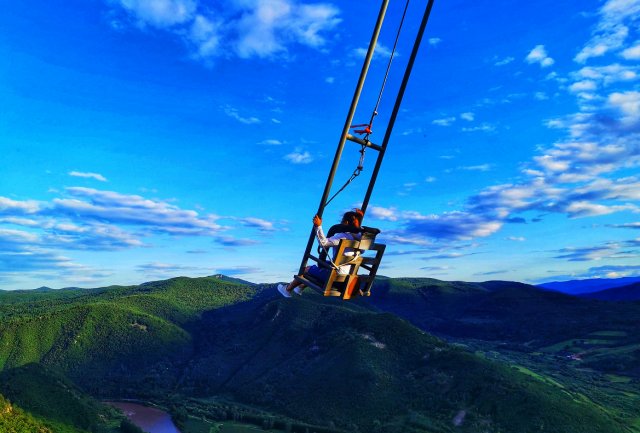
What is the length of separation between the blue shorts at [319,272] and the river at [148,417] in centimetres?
13109

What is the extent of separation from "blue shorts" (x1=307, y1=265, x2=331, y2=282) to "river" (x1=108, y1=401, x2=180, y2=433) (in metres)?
131

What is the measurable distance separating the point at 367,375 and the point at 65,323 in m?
154

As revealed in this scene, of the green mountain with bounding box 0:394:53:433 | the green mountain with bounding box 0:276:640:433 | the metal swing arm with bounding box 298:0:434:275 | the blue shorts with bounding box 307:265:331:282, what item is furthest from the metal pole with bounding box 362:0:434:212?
the green mountain with bounding box 0:276:640:433

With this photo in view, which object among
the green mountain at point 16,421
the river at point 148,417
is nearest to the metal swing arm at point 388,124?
the green mountain at point 16,421

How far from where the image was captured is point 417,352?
134 m

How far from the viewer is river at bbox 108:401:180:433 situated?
12525 centimetres

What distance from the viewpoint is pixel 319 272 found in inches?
546

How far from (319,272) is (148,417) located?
487 feet

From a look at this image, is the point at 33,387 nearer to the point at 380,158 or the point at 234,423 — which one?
the point at 234,423

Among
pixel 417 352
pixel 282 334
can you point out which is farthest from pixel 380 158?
pixel 282 334

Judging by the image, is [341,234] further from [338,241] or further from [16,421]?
[16,421]

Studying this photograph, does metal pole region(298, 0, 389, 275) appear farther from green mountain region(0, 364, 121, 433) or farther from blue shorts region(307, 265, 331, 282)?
A: green mountain region(0, 364, 121, 433)

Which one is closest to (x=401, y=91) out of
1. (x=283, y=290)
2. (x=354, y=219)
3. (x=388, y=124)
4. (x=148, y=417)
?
(x=388, y=124)

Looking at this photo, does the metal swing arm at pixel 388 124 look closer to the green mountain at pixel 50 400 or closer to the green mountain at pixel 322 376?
the green mountain at pixel 50 400
